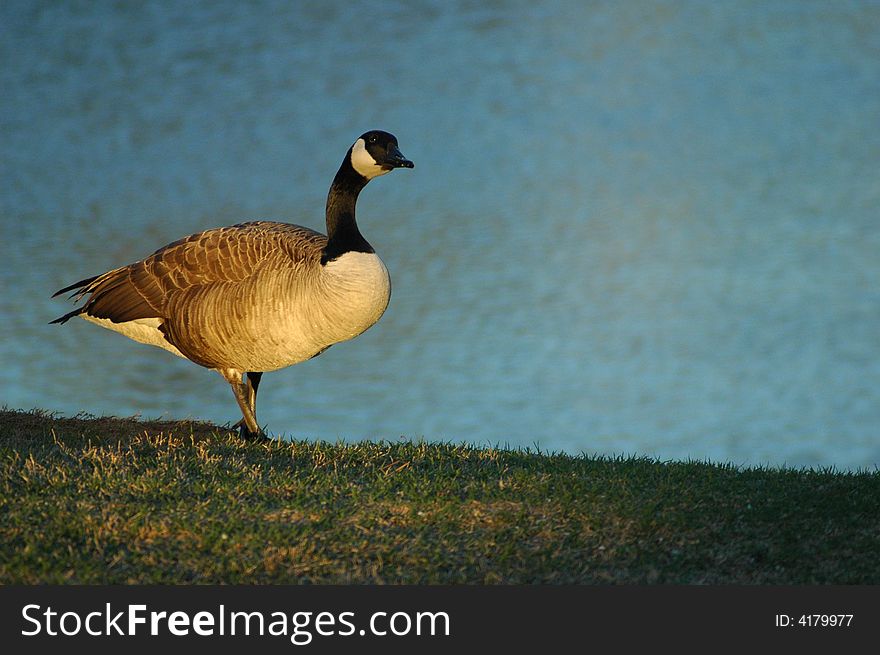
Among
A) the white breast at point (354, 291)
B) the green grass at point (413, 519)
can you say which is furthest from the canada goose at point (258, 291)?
the green grass at point (413, 519)

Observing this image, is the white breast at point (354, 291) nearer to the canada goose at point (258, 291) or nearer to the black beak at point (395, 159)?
the canada goose at point (258, 291)

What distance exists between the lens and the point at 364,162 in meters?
10.5

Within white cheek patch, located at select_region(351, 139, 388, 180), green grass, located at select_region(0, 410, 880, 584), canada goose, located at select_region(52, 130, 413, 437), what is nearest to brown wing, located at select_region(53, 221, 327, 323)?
canada goose, located at select_region(52, 130, 413, 437)

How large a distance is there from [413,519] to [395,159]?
4219mm

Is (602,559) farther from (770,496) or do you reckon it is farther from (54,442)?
(54,442)

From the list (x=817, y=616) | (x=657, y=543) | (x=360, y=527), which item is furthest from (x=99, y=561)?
(x=817, y=616)

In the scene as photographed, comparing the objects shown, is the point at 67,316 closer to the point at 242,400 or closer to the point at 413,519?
the point at 242,400

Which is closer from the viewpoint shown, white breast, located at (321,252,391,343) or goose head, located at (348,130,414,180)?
white breast, located at (321,252,391,343)

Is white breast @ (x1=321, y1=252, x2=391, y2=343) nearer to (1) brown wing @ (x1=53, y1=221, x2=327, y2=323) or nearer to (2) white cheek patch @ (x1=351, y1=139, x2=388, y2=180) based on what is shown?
(1) brown wing @ (x1=53, y1=221, x2=327, y2=323)

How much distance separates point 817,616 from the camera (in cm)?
625

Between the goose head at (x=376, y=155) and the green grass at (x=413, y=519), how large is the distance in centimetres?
306

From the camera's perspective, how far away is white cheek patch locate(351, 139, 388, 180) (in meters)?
10.4

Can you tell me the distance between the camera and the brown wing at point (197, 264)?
10.2m

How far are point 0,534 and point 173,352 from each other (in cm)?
410
